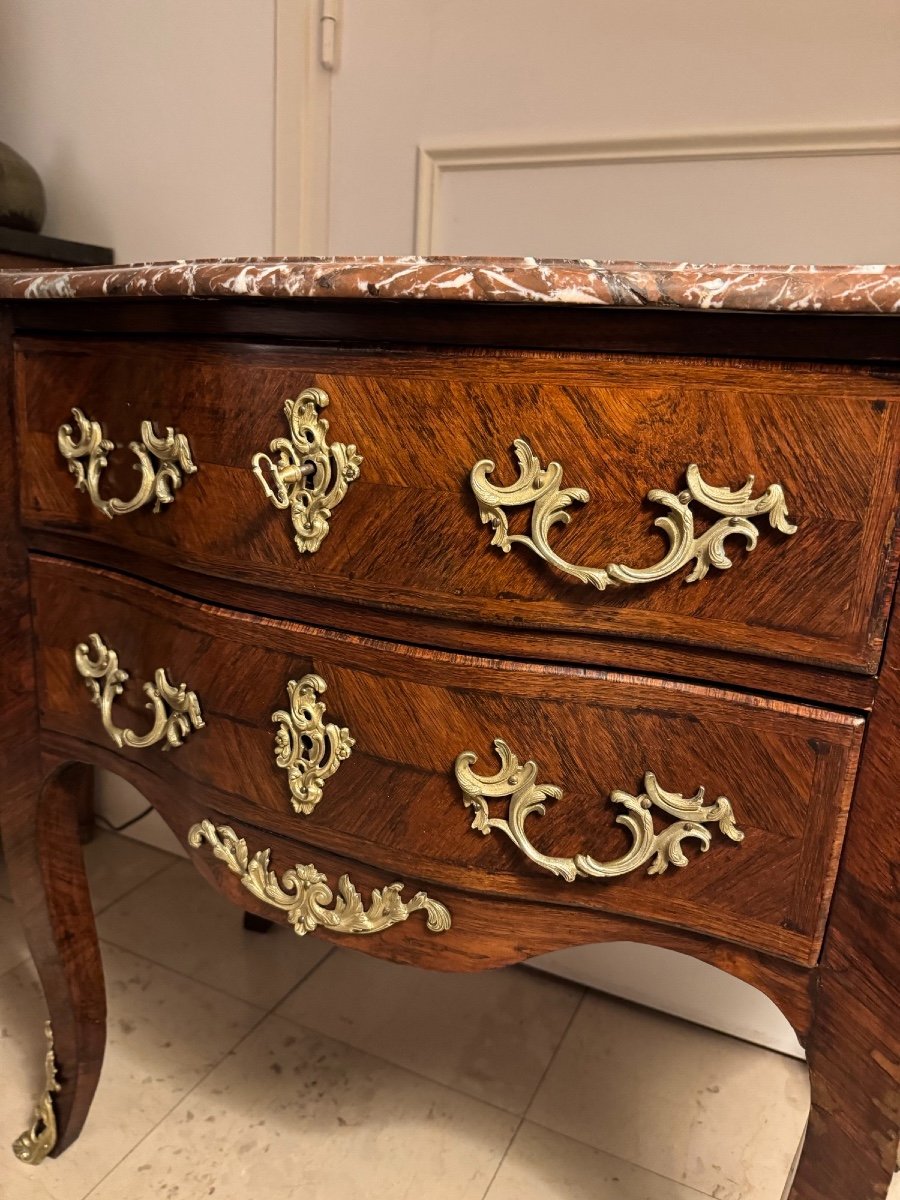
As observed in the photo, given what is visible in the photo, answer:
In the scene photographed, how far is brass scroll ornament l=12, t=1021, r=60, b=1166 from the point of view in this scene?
893 millimetres

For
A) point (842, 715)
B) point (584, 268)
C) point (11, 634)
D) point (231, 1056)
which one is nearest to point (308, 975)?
point (231, 1056)

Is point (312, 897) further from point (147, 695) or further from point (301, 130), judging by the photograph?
point (301, 130)

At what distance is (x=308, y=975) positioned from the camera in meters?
1.18

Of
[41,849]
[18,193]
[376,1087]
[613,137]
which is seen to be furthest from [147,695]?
[18,193]

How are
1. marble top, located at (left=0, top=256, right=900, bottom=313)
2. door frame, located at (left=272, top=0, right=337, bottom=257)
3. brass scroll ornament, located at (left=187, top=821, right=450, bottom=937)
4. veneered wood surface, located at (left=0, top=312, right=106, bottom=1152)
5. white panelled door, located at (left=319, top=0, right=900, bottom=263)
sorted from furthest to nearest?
door frame, located at (left=272, top=0, right=337, bottom=257)
white panelled door, located at (left=319, top=0, right=900, bottom=263)
veneered wood surface, located at (left=0, top=312, right=106, bottom=1152)
brass scroll ornament, located at (left=187, top=821, right=450, bottom=937)
marble top, located at (left=0, top=256, right=900, bottom=313)

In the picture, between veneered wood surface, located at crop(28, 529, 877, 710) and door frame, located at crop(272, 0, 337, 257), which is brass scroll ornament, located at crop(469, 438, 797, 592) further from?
door frame, located at crop(272, 0, 337, 257)

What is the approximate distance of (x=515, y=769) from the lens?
52cm

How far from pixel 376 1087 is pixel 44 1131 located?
0.35m

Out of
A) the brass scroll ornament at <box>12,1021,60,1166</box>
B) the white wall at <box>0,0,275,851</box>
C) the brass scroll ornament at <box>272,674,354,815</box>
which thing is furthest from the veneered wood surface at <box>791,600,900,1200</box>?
the white wall at <box>0,0,275,851</box>

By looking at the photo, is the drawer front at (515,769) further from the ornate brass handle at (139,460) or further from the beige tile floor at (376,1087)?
the beige tile floor at (376,1087)

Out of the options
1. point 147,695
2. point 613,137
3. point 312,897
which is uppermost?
point 613,137

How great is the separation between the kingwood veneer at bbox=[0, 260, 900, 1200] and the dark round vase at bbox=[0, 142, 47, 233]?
614 millimetres

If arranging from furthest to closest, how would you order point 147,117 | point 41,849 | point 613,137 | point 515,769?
1. point 147,117
2. point 613,137
3. point 41,849
4. point 515,769

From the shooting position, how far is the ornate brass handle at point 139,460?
0.57 m
